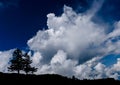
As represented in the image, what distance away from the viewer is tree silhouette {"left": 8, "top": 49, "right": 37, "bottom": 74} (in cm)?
8394

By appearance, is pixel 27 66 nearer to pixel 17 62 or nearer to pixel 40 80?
pixel 17 62

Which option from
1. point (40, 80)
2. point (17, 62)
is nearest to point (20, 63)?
point (17, 62)

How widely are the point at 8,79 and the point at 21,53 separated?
37460 mm

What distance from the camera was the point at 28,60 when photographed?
89812 mm

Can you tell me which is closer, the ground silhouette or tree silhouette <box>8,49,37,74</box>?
the ground silhouette

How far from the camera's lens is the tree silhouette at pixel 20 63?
83.9 meters

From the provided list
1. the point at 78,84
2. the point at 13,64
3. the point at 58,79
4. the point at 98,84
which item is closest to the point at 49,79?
the point at 58,79

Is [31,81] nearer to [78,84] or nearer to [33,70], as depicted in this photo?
[78,84]

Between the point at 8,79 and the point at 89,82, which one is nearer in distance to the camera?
the point at 8,79

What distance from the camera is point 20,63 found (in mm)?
85188

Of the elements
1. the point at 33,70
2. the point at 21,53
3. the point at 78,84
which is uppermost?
the point at 21,53

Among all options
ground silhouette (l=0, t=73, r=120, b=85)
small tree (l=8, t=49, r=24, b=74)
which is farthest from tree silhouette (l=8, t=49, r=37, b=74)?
ground silhouette (l=0, t=73, r=120, b=85)

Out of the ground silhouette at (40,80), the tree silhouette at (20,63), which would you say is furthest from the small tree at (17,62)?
the ground silhouette at (40,80)

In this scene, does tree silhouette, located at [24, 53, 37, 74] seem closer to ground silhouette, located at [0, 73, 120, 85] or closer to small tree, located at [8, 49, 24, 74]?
small tree, located at [8, 49, 24, 74]
